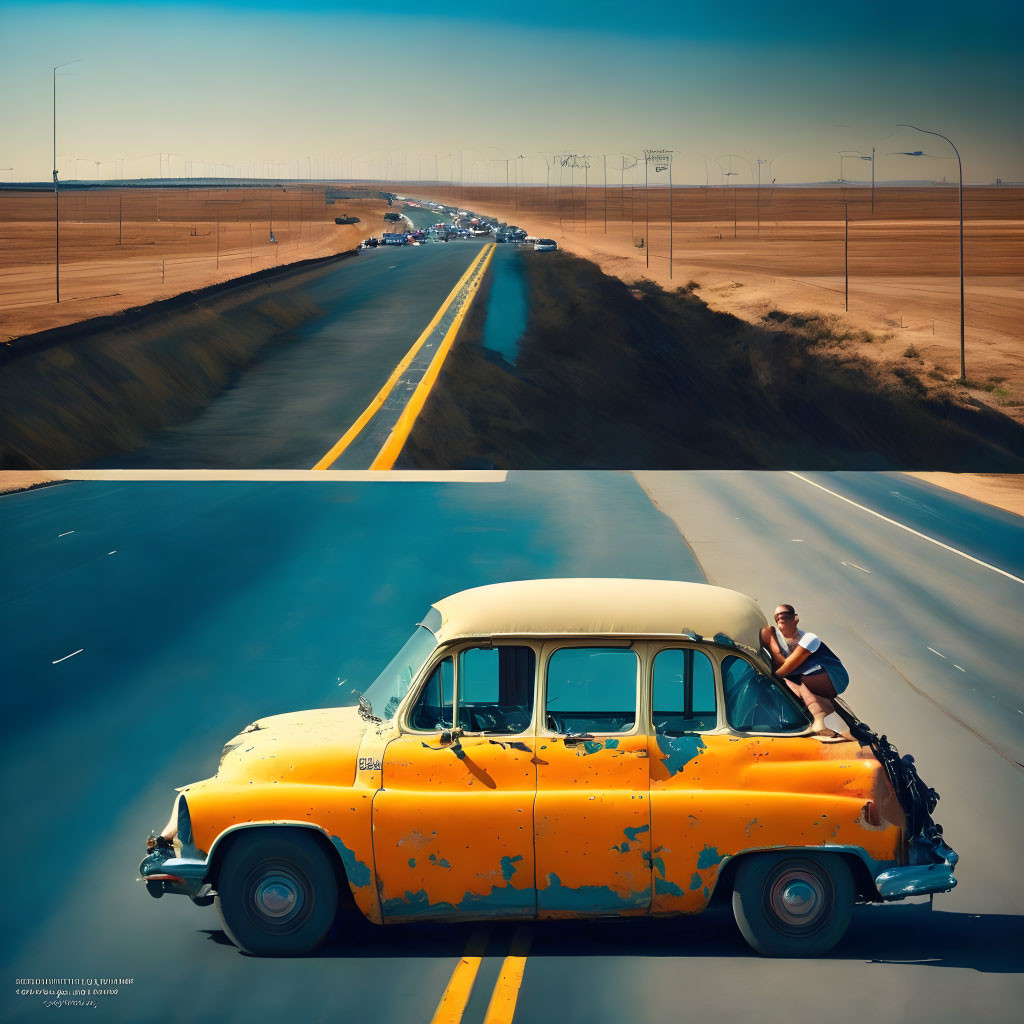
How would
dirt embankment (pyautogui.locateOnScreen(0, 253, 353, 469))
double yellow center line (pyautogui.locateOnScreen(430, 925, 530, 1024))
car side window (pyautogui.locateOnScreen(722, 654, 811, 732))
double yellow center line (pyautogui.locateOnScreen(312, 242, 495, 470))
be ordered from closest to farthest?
double yellow center line (pyautogui.locateOnScreen(430, 925, 530, 1024)) < car side window (pyautogui.locateOnScreen(722, 654, 811, 732)) < double yellow center line (pyautogui.locateOnScreen(312, 242, 495, 470)) < dirt embankment (pyautogui.locateOnScreen(0, 253, 353, 469))

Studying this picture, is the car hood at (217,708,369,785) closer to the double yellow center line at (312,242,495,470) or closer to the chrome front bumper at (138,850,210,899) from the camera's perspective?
the chrome front bumper at (138,850,210,899)

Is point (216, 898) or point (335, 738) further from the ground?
point (335, 738)

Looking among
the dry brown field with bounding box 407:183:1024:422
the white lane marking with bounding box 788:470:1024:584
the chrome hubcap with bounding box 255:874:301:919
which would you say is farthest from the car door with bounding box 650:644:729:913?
the dry brown field with bounding box 407:183:1024:422

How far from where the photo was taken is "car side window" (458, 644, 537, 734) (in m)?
6.87

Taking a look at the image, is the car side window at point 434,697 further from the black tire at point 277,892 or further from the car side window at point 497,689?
the black tire at point 277,892

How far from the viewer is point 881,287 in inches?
3797

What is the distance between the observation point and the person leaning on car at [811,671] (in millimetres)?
6859

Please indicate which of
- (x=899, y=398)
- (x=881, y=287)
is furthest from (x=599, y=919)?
(x=881, y=287)

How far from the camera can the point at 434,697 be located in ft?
22.4

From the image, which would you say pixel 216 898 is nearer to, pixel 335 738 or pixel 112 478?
pixel 335 738

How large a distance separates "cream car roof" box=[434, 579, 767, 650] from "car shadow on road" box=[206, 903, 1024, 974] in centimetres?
171

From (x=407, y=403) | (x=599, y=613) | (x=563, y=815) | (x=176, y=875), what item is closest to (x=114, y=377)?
(x=407, y=403)

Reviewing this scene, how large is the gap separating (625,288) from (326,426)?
151 ft

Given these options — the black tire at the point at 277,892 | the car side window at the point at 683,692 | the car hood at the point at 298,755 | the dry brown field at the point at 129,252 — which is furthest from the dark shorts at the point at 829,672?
the dry brown field at the point at 129,252
